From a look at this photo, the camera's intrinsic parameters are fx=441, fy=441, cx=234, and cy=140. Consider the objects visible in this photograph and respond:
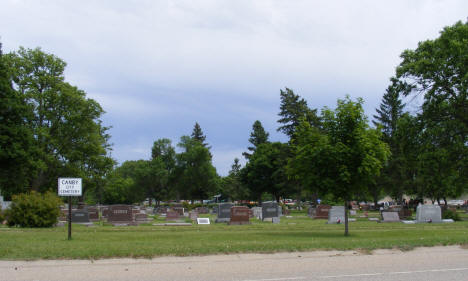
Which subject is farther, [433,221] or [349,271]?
[433,221]

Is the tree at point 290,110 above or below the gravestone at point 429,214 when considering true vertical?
above

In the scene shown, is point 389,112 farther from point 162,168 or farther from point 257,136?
point 162,168

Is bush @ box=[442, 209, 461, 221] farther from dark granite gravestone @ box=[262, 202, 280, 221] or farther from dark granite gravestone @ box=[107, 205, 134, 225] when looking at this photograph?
dark granite gravestone @ box=[107, 205, 134, 225]

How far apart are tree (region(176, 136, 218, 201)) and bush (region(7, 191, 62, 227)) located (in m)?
77.8

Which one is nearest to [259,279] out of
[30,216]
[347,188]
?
[347,188]

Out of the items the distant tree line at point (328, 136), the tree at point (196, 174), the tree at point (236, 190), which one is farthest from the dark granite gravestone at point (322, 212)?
the tree at point (196, 174)

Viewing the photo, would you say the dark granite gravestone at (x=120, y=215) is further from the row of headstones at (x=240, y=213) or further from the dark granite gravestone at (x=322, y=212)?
the dark granite gravestone at (x=322, y=212)

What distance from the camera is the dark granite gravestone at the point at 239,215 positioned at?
2848cm

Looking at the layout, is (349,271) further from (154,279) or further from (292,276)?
(154,279)

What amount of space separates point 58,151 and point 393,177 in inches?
1729

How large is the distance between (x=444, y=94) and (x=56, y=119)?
35.4 meters

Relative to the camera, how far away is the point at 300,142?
19.5 meters

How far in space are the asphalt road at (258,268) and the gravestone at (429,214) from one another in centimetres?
1773

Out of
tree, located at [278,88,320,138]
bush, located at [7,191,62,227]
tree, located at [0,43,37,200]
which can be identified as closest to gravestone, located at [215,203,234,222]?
bush, located at [7,191,62,227]
